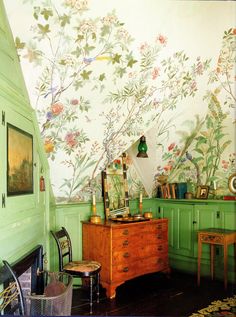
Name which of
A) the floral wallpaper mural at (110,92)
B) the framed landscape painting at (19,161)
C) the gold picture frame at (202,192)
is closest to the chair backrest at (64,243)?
the floral wallpaper mural at (110,92)

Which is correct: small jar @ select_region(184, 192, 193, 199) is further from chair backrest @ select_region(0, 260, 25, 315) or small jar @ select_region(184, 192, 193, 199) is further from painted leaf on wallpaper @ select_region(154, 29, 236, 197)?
chair backrest @ select_region(0, 260, 25, 315)

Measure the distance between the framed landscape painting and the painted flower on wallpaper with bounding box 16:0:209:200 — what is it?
0.35m

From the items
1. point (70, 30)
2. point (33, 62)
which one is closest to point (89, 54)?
point (70, 30)

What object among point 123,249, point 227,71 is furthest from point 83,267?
point 227,71

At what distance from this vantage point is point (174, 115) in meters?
4.13

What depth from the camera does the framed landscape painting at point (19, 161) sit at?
2340 mm

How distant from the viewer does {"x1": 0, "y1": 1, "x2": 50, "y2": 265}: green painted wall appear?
7.23ft

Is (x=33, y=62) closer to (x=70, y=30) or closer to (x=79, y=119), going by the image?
(x=70, y=30)

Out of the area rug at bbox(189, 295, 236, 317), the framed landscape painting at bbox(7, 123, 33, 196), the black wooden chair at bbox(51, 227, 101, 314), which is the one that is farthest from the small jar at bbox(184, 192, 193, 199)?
the framed landscape painting at bbox(7, 123, 33, 196)

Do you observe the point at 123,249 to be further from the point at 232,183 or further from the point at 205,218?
the point at 232,183

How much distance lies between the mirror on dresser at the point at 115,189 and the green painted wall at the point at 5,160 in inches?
46.9

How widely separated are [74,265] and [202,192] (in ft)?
6.84

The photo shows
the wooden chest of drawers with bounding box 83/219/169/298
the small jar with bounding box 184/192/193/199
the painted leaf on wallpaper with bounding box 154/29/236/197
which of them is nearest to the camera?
the wooden chest of drawers with bounding box 83/219/169/298

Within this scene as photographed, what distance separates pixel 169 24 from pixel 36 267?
238cm
